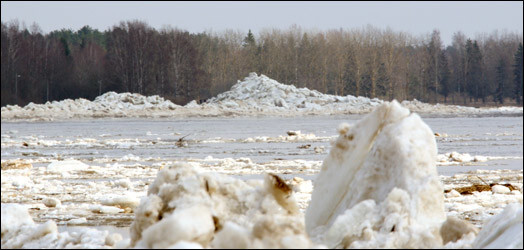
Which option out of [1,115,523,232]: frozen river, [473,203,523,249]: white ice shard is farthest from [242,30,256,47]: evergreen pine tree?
[473,203,523,249]: white ice shard

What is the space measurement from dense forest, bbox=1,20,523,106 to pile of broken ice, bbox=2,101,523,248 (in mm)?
35645

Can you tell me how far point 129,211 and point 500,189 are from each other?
14.7 ft

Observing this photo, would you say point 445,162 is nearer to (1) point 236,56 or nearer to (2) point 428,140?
(2) point 428,140

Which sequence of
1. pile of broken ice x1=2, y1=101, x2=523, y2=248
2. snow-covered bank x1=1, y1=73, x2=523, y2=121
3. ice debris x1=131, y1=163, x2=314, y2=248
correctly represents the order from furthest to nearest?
snow-covered bank x1=1, y1=73, x2=523, y2=121 < ice debris x1=131, y1=163, x2=314, y2=248 < pile of broken ice x1=2, y1=101, x2=523, y2=248

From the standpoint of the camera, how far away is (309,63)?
60.4 m

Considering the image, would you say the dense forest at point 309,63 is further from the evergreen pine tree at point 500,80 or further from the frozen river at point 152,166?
the frozen river at point 152,166

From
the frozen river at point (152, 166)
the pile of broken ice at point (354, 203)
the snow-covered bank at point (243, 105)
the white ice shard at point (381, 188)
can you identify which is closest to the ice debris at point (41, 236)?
the pile of broken ice at point (354, 203)

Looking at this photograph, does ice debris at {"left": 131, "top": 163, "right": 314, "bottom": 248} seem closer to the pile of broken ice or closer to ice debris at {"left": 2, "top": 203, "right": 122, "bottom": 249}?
the pile of broken ice

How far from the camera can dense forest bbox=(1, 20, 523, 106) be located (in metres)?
44.4

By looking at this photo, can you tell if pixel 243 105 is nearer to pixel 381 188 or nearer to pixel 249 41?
pixel 249 41

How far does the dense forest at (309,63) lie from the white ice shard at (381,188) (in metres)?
35.8

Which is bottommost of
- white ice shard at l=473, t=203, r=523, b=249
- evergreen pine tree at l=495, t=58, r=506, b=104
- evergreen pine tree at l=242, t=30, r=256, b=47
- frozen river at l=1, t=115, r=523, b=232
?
frozen river at l=1, t=115, r=523, b=232

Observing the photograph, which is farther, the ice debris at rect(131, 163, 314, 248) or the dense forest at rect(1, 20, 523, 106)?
the dense forest at rect(1, 20, 523, 106)

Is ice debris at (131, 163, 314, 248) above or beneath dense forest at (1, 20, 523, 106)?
beneath
